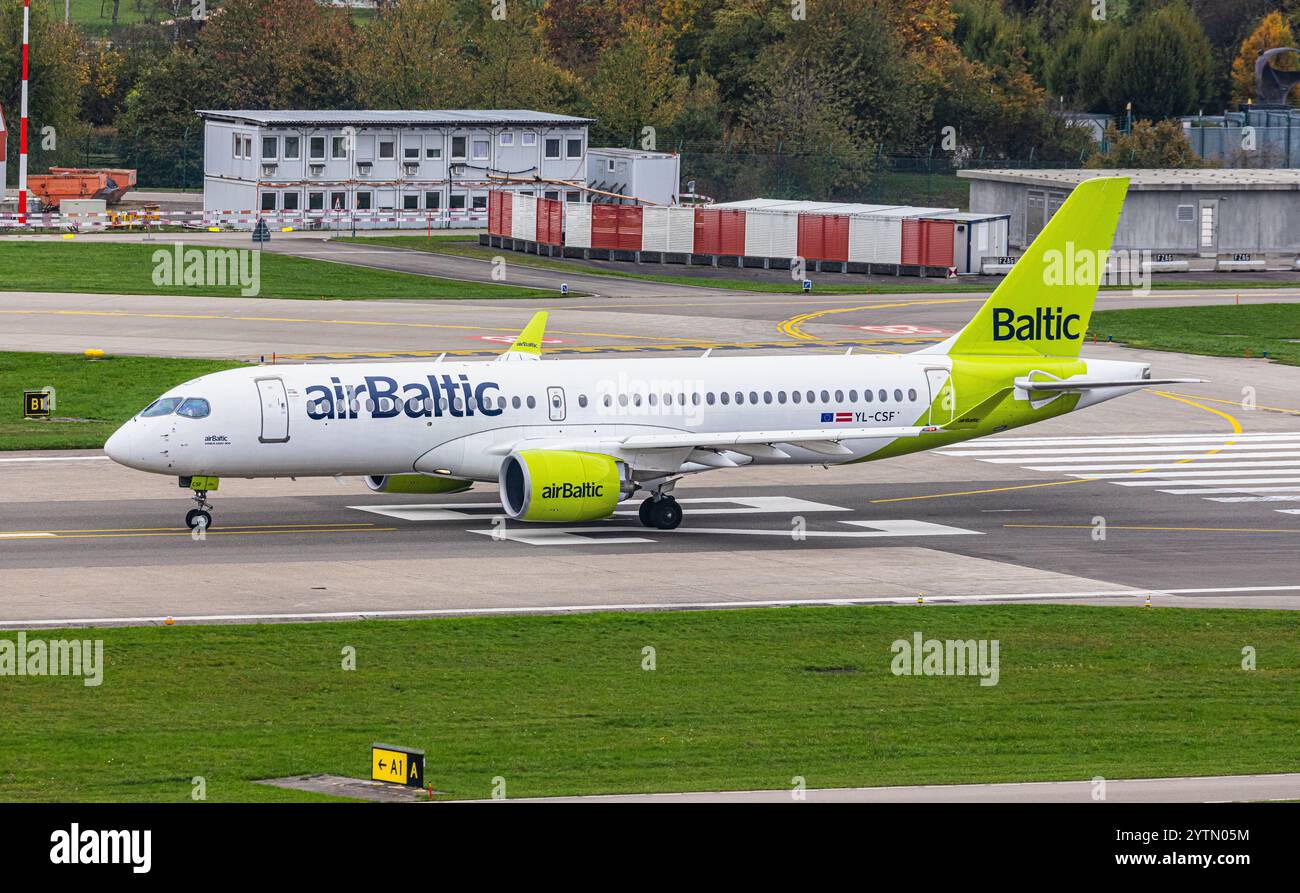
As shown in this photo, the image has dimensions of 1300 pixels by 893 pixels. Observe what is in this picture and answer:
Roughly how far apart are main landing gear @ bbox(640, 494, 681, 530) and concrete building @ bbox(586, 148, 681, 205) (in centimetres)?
8545

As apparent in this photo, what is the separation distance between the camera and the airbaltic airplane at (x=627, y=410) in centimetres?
4378

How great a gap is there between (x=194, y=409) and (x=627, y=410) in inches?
402

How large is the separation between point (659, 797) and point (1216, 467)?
38.1m

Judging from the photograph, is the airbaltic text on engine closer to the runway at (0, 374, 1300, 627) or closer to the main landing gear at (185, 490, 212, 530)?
the runway at (0, 374, 1300, 627)

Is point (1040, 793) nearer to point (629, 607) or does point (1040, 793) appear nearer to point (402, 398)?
point (629, 607)

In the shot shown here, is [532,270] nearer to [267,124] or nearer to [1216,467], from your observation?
[267,124]

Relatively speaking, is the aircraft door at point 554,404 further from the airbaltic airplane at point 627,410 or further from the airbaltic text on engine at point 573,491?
the airbaltic text on engine at point 573,491

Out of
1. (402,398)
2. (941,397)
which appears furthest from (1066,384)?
(402,398)

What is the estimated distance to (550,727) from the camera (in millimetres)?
28719

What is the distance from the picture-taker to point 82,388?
65.8 m

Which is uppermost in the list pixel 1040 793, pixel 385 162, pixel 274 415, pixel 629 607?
pixel 385 162

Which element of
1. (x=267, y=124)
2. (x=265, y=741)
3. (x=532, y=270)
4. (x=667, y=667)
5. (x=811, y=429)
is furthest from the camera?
(x=267, y=124)
